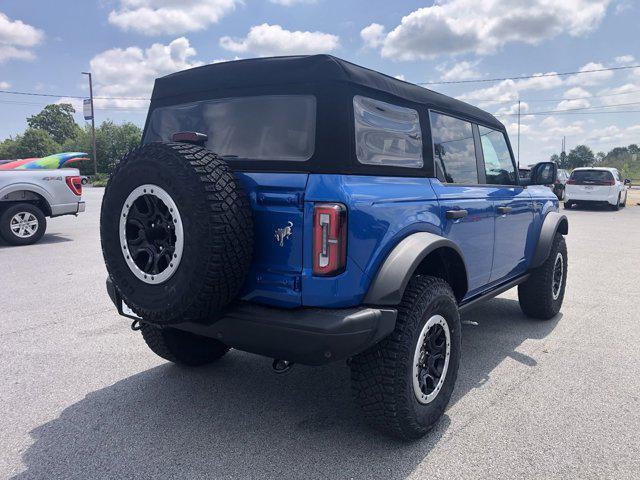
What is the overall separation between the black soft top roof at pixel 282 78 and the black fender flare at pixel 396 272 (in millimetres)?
891

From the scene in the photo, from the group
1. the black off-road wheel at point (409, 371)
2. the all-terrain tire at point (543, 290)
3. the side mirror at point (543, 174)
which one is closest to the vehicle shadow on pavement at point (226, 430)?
the black off-road wheel at point (409, 371)

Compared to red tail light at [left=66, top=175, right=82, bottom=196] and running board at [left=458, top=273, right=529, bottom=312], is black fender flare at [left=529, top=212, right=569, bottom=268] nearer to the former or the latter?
running board at [left=458, top=273, right=529, bottom=312]

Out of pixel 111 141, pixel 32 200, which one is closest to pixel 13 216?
pixel 32 200

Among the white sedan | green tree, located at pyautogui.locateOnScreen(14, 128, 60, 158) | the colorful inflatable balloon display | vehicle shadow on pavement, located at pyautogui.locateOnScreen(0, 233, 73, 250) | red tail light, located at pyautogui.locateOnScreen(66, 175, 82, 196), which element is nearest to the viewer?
vehicle shadow on pavement, located at pyautogui.locateOnScreen(0, 233, 73, 250)

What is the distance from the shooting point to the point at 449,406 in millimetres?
3156

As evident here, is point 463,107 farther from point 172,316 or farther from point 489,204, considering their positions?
point 172,316

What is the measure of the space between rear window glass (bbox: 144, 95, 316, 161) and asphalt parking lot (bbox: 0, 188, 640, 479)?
155 cm

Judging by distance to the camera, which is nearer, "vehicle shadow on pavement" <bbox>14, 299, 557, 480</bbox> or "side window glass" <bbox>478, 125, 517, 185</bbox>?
"vehicle shadow on pavement" <bbox>14, 299, 557, 480</bbox>

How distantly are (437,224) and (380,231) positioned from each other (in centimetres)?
61

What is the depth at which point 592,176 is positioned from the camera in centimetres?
1842

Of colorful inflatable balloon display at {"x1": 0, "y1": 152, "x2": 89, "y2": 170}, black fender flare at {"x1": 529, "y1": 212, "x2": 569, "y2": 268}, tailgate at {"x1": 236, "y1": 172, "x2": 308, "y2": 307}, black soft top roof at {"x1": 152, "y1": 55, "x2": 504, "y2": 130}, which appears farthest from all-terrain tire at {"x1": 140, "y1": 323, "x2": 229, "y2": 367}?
colorful inflatable balloon display at {"x1": 0, "y1": 152, "x2": 89, "y2": 170}

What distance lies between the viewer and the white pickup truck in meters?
9.31

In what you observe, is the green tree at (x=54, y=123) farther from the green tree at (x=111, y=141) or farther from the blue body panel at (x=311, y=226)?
the blue body panel at (x=311, y=226)

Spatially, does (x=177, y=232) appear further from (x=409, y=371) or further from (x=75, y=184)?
(x=75, y=184)
